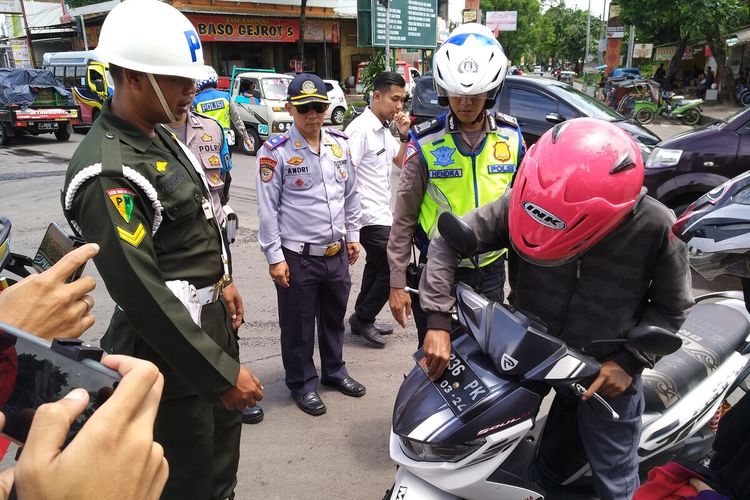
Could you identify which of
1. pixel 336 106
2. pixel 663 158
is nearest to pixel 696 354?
pixel 663 158

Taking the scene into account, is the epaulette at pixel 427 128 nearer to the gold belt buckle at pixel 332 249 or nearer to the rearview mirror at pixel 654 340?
the gold belt buckle at pixel 332 249

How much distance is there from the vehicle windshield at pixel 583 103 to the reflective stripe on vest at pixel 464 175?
227 inches

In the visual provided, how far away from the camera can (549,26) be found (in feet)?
234

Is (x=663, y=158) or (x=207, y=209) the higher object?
(x=207, y=209)

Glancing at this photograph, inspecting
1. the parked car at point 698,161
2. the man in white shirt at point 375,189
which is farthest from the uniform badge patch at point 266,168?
the parked car at point 698,161

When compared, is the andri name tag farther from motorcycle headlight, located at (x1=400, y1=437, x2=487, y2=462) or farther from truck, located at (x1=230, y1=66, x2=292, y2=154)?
truck, located at (x1=230, y1=66, x2=292, y2=154)

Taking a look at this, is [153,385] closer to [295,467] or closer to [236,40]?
[295,467]

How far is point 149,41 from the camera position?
167 cm

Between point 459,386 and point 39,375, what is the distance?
46.0 inches

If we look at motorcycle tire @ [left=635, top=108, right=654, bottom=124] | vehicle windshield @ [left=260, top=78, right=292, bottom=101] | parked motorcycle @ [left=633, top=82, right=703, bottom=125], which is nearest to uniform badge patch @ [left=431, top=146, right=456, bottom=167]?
vehicle windshield @ [left=260, top=78, right=292, bottom=101]

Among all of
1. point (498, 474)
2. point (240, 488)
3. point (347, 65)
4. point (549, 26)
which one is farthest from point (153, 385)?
point (549, 26)

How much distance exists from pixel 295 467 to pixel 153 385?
218 cm

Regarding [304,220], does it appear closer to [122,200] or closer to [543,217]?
[122,200]

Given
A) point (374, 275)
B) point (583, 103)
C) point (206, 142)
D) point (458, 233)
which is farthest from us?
point (583, 103)
